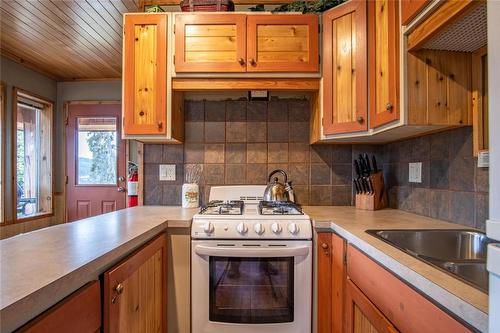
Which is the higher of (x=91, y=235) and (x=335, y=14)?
(x=335, y=14)

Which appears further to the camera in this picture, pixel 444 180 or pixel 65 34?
→ pixel 65 34

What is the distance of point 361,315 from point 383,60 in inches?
47.0

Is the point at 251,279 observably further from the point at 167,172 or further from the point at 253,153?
the point at 167,172

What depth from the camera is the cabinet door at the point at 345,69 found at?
164cm

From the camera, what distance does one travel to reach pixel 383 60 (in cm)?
144

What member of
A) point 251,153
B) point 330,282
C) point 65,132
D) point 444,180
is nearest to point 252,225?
point 330,282

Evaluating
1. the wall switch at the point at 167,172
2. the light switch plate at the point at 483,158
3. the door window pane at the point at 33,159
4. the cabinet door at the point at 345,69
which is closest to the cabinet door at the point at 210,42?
the cabinet door at the point at 345,69

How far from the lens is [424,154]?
1641 mm

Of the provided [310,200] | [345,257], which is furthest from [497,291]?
[310,200]

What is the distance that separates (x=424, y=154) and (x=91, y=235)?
1736 mm

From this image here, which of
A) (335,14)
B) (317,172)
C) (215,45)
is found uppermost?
(335,14)

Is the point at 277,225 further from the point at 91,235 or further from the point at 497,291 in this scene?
the point at 497,291

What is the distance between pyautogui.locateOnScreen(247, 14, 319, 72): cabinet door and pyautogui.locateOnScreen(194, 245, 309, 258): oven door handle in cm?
110

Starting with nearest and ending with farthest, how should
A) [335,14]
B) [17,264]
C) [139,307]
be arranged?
[17,264] < [139,307] < [335,14]
